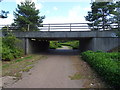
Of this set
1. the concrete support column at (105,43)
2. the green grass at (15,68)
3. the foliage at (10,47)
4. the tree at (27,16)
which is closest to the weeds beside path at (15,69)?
the green grass at (15,68)

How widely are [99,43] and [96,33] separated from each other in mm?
1037

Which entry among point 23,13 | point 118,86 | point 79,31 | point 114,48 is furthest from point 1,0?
point 23,13

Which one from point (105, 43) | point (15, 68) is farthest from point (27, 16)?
point (15, 68)

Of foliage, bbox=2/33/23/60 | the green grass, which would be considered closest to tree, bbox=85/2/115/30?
foliage, bbox=2/33/23/60

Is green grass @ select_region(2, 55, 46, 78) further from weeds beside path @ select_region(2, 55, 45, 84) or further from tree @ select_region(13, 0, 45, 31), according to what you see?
tree @ select_region(13, 0, 45, 31)

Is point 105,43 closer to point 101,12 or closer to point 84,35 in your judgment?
point 84,35

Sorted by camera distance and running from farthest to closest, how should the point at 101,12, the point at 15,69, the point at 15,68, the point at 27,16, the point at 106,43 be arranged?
1. the point at 27,16
2. the point at 101,12
3. the point at 106,43
4. the point at 15,68
5. the point at 15,69

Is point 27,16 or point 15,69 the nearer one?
point 15,69

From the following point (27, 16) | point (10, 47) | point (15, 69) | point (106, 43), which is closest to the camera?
point (15, 69)

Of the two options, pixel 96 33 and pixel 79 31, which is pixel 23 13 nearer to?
pixel 79 31

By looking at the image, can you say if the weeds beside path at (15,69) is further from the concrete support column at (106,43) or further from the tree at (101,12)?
the tree at (101,12)

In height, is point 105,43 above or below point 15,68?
above

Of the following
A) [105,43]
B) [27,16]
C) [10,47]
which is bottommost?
[10,47]

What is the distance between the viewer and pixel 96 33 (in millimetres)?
12320
